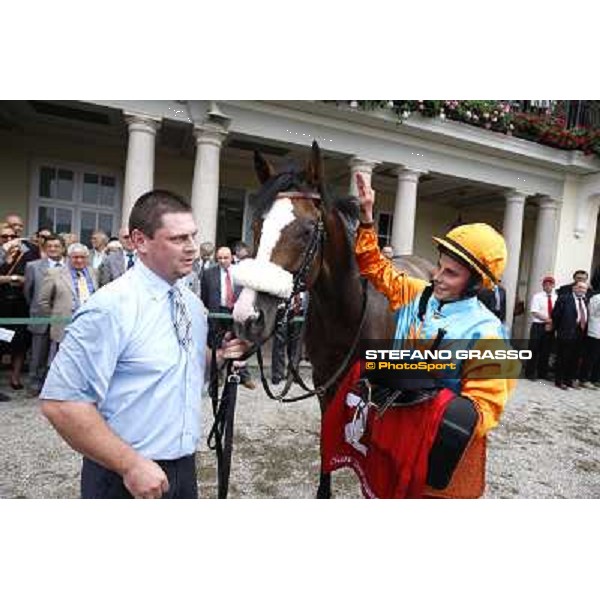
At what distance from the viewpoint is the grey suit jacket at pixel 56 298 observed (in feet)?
14.6

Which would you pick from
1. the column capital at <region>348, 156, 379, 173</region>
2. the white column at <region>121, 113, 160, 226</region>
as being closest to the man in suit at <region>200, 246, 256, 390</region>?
the white column at <region>121, 113, 160, 226</region>

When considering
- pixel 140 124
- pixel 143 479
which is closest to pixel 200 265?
pixel 140 124

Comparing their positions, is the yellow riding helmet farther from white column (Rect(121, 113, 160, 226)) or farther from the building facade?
white column (Rect(121, 113, 160, 226))

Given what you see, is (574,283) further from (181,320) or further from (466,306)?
(181,320)

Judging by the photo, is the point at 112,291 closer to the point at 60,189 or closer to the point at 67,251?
the point at 67,251

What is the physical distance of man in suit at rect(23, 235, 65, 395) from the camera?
4.57m

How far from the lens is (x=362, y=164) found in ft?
10.7

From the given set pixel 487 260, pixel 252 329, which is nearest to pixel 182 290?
pixel 252 329

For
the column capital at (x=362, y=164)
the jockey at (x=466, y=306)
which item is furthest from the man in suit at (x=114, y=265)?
the jockey at (x=466, y=306)

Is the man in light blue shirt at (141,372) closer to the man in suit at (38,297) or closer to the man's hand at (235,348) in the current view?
the man's hand at (235,348)

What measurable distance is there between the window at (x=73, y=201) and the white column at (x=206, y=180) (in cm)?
425

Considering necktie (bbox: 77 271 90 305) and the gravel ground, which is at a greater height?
necktie (bbox: 77 271 90 305)

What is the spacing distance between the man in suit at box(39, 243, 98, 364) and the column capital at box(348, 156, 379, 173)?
3.00 metres

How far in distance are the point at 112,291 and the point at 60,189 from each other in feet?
26.2
